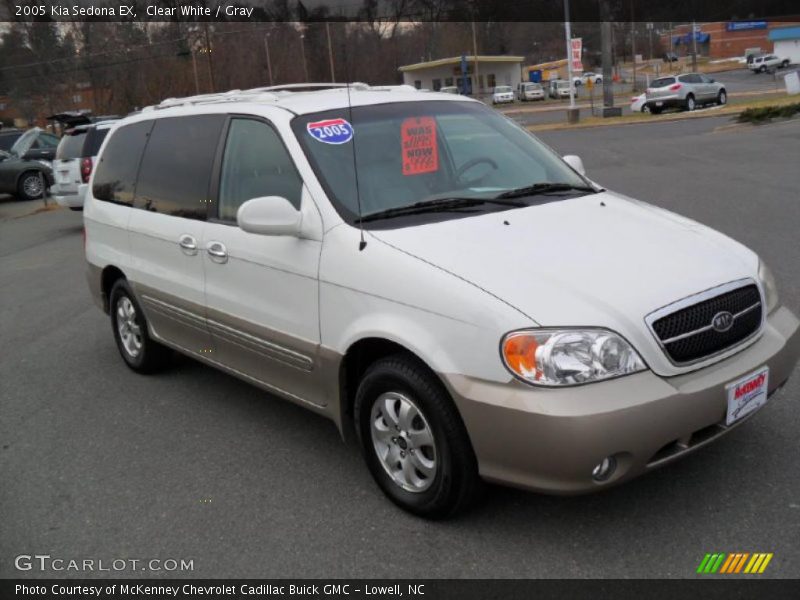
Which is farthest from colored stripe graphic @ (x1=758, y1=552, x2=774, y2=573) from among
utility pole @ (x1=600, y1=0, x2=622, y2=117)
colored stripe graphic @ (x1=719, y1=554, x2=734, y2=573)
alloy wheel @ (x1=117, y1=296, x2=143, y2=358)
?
utility pole @ (x1=600, y1=0, x2=622, y2=117)

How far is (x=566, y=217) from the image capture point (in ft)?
12.5

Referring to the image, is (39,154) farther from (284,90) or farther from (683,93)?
(683,93)

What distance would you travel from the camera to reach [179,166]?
487cm

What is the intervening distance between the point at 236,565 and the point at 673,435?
182 cm

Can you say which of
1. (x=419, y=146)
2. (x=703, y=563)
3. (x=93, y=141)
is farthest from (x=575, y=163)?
(x=93, y=141)

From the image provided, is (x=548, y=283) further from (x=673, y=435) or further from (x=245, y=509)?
(x=245, y=509)

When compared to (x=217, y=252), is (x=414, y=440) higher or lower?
lower

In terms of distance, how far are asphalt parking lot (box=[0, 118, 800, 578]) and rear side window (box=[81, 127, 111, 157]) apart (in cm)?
890

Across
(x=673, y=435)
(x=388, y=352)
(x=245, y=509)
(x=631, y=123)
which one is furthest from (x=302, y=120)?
(x=631, y=123)

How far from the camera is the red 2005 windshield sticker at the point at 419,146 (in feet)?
13.4

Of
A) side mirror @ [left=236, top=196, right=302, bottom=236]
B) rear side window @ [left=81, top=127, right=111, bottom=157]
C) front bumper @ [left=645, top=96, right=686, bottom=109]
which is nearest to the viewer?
side mirror @ [left=236, top=196, right=302, bottom=236]

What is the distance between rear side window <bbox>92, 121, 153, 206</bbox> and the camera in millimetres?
5445

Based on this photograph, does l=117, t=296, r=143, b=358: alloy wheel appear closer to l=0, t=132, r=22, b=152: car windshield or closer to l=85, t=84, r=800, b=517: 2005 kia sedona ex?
l=85, t=84, r=800, b=517: 2005 kia sedona ex

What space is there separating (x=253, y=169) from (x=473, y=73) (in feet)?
→ 258
